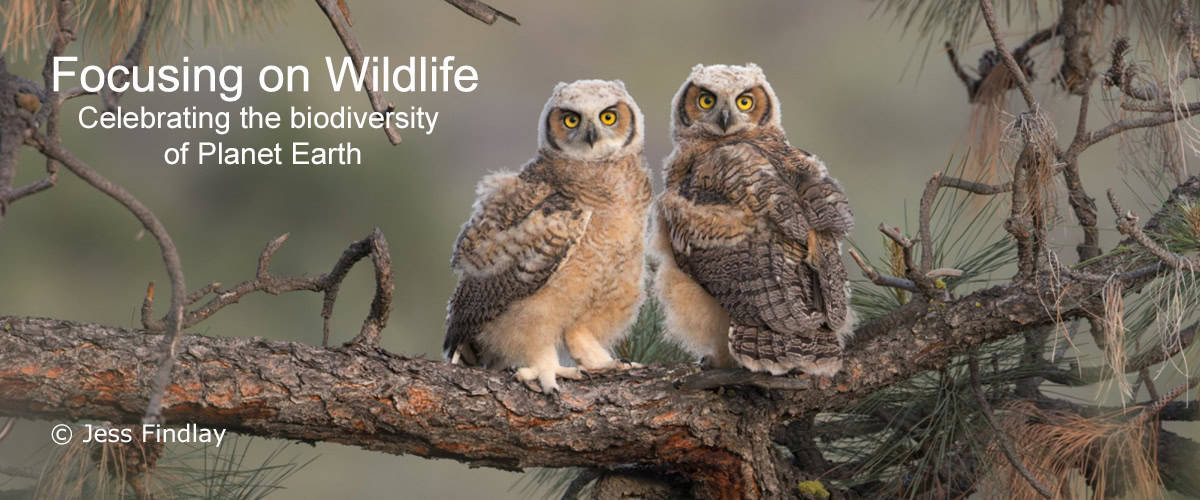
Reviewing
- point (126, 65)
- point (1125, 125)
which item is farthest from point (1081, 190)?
point (126, 65)

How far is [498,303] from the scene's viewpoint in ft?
7.89

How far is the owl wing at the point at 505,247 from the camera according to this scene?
239 cm

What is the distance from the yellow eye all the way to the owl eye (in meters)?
0.25

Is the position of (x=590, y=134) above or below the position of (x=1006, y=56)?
below

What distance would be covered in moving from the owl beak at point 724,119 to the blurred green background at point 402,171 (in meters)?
2.98

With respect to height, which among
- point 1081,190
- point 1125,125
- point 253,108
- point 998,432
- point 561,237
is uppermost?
point 253,108

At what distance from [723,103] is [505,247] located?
503mm

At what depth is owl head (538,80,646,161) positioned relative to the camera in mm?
2391

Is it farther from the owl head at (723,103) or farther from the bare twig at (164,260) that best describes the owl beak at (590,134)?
the bare twig at (164,260)

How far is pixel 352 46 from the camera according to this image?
1.86 m

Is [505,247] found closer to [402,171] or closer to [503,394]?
[503,394]

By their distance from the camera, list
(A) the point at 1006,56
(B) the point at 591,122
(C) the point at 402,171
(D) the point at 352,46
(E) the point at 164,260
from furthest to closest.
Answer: (C) the point at 402,171
(B) the point at 591,122
(A) the point at 1006,56
(D) the point at 352,46
(E) the point at 164,260

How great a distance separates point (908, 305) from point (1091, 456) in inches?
18.3

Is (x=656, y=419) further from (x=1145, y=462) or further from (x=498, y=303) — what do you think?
(x=1145, y=462)
